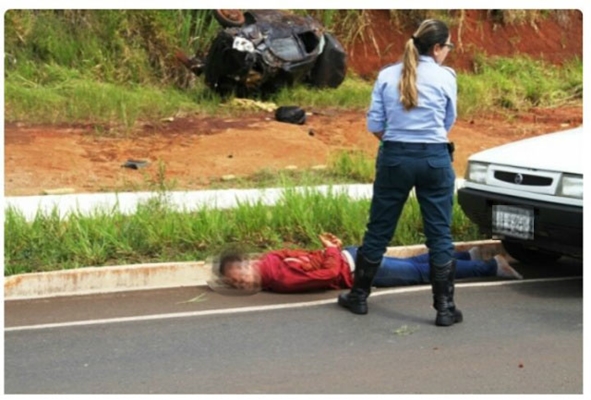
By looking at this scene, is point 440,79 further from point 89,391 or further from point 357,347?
point 89,391

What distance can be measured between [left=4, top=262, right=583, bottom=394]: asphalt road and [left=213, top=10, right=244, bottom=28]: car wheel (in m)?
8.30

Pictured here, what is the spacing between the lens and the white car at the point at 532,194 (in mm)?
7547

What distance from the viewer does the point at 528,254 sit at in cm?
859

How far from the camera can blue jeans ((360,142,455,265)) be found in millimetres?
6805

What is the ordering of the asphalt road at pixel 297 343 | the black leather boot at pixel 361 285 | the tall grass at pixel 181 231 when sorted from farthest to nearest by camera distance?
the tall grass at pixel 181 231 → the black leather boot at pixel 361 285 → the asphalt road at pixel 297 343

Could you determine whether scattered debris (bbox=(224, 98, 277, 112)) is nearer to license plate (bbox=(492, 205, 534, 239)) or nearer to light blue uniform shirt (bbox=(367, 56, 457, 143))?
license plate (bbox=(492, 205, 534, 239))

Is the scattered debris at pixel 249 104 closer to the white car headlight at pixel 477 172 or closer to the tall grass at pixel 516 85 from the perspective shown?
the tall grass at pixel 516 85

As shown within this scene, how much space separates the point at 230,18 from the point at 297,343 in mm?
9802

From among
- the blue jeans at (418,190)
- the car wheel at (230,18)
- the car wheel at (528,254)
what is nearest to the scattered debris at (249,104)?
the car wheel at (230,18)

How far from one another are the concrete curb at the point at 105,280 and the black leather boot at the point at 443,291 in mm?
1907

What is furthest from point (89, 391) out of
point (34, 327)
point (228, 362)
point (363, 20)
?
point (363, 20)

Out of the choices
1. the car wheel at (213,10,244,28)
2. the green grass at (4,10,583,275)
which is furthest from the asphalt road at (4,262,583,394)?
the car wheel at (213,10,244,28)

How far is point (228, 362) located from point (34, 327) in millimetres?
1469

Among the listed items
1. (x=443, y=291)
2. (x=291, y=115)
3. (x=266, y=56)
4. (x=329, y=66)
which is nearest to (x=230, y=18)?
(x=266, y=56)
